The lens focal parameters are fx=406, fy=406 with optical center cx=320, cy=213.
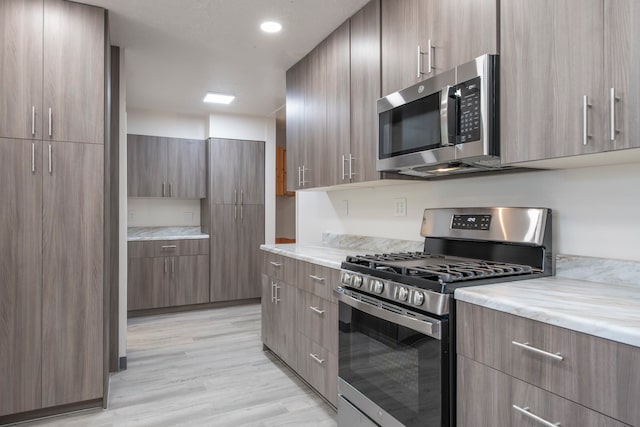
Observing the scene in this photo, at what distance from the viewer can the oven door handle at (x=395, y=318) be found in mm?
1482

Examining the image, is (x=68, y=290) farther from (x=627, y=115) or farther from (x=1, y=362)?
(x=627, y=115)

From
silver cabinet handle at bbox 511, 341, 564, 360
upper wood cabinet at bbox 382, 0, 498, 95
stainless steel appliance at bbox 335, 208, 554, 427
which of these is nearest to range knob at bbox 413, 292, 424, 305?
stainless steel appliance at bbox 335, 208, 554, 427

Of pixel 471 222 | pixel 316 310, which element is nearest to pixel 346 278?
pixel 316 310

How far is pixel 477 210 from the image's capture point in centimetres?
206

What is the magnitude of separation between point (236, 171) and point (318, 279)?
9.99 feet

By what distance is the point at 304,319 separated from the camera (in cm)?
263

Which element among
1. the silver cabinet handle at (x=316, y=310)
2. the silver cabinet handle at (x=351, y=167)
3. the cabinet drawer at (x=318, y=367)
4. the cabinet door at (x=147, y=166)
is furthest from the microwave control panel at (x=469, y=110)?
the cabinet door at (x=147, y=166)

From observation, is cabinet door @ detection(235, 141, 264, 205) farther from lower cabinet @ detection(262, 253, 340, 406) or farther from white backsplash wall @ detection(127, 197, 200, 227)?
lower cabinet @ detection(262, 253, 340, 406)

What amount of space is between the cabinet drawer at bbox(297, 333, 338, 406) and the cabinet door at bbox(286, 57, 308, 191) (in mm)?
1289

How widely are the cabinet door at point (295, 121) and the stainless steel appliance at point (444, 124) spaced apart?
1.10 meters

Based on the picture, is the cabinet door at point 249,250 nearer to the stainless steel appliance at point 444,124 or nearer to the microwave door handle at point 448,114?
the stainless steel appliance at point 444,124

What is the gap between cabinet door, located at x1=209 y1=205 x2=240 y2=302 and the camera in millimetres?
4988

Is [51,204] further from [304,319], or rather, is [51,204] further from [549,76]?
[549,76]

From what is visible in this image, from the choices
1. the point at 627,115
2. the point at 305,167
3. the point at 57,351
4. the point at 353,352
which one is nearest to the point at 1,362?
the point at 57,351
